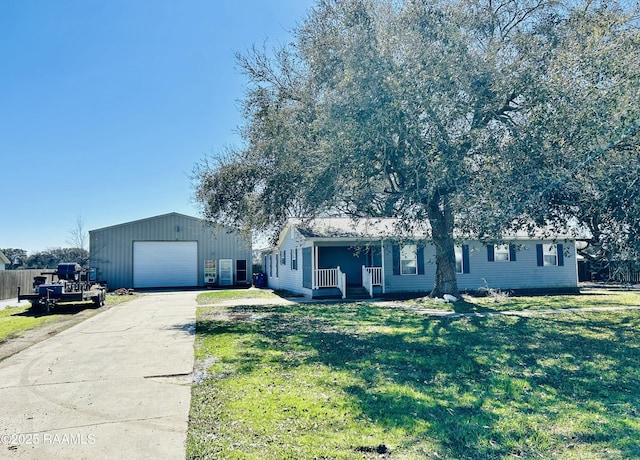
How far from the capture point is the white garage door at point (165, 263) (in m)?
26.8

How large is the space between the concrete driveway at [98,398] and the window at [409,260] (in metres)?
11.6

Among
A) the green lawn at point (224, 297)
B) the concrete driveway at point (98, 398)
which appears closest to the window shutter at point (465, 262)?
the green lawn at point (224, 297)

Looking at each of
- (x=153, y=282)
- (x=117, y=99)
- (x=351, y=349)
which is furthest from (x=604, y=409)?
(x=153, y=282)

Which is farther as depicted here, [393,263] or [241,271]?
A: [241,271]

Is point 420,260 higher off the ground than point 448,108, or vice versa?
point 448,108

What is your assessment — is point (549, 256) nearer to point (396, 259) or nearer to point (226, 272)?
point (396, 259)

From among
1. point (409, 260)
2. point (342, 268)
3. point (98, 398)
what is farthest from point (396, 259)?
point (98, 398)

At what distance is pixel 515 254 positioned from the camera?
19344mm

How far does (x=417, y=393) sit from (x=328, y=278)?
12.9m

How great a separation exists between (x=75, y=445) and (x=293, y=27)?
12.1 metres

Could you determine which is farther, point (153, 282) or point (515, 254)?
point (153, 282)

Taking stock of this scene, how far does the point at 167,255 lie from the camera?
2725 centimetres

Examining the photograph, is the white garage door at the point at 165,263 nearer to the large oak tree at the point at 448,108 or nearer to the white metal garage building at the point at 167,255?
the white metal garage building at the point at 167,255

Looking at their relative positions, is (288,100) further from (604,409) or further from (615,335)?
(604,409)
